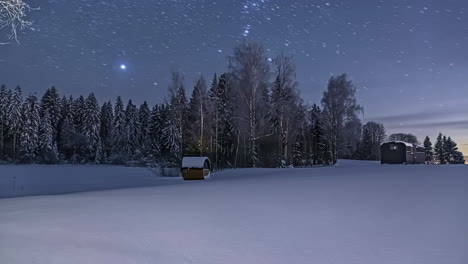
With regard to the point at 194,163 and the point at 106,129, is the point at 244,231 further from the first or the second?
the point at 106,129

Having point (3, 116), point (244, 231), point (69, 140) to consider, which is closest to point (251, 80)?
point (244, 231)

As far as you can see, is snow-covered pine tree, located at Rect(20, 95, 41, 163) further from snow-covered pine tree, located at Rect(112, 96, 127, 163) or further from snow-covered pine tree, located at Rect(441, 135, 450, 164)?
snow-covered pine tree, located at Rect(441, 135, 450, 164)

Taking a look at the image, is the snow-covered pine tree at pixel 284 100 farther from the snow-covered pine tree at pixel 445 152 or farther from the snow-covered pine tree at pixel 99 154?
the snow-covered pine tree at pixel 445 152

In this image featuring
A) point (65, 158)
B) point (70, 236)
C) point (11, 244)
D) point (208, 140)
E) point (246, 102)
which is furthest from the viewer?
point (65, 158)

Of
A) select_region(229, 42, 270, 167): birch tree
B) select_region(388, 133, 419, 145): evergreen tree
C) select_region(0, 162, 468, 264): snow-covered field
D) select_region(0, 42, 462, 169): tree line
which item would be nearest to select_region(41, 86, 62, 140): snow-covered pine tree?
select_region(0, 42, 462, 169): tree line

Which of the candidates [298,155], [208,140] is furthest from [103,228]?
[298,155]

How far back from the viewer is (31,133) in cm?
5812

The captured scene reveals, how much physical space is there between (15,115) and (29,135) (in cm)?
597

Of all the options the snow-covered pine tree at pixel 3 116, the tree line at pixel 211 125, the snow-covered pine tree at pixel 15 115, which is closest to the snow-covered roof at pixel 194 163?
the tree line at pixel 211 125

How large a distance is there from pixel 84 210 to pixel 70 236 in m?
2.94

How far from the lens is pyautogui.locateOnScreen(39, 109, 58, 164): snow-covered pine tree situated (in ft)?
186

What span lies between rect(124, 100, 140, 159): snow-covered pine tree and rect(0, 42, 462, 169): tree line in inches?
7.6

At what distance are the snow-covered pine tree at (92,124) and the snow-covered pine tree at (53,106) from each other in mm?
5441

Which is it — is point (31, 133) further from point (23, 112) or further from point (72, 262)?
point (72, 262)
